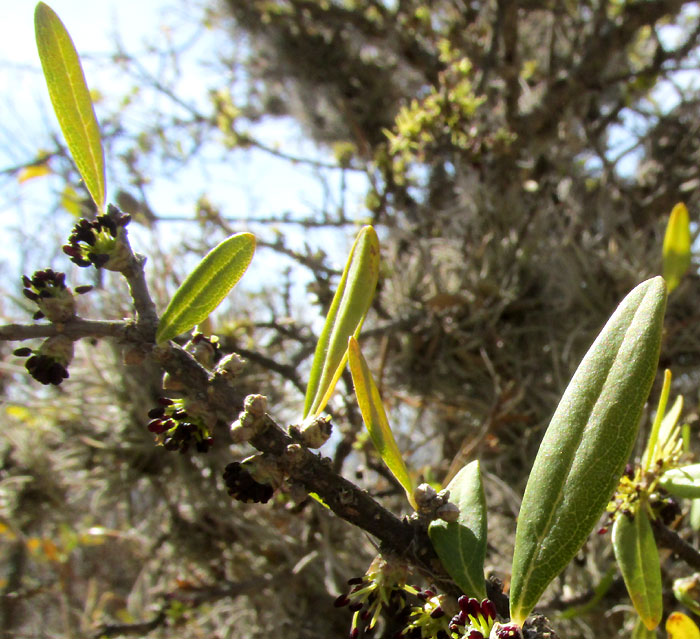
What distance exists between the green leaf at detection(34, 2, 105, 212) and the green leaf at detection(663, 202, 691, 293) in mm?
668

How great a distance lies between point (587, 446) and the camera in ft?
1.23

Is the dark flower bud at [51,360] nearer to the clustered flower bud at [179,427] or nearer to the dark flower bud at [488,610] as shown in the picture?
the clustered flower bud at [179,427]

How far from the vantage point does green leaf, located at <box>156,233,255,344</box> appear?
0.43 meters

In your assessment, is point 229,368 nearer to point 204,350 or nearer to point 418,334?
point 204,350

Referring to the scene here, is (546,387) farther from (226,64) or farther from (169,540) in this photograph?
(226,64)

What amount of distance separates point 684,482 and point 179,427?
1.37 feet

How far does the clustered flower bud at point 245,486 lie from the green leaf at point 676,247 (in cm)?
62

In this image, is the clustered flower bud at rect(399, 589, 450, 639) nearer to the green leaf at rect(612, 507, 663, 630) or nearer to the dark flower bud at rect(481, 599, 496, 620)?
the dark flower bud at rect(481, 599, 496, 620)

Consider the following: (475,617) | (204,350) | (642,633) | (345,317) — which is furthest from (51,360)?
(642,633)

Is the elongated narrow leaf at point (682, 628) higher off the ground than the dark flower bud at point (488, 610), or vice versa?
the dark flower bud at point (488, 610)

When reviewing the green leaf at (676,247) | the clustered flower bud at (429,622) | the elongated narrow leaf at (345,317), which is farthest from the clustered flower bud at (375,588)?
the green leaf at (676,247)

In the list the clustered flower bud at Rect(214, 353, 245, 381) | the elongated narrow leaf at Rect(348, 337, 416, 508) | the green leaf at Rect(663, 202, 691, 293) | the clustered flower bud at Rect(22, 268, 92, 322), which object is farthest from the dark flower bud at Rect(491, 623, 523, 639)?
the green leaf at Rect(663, 202, 691, 293)

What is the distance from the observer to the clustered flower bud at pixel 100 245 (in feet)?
1.43

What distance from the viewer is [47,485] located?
154cm
